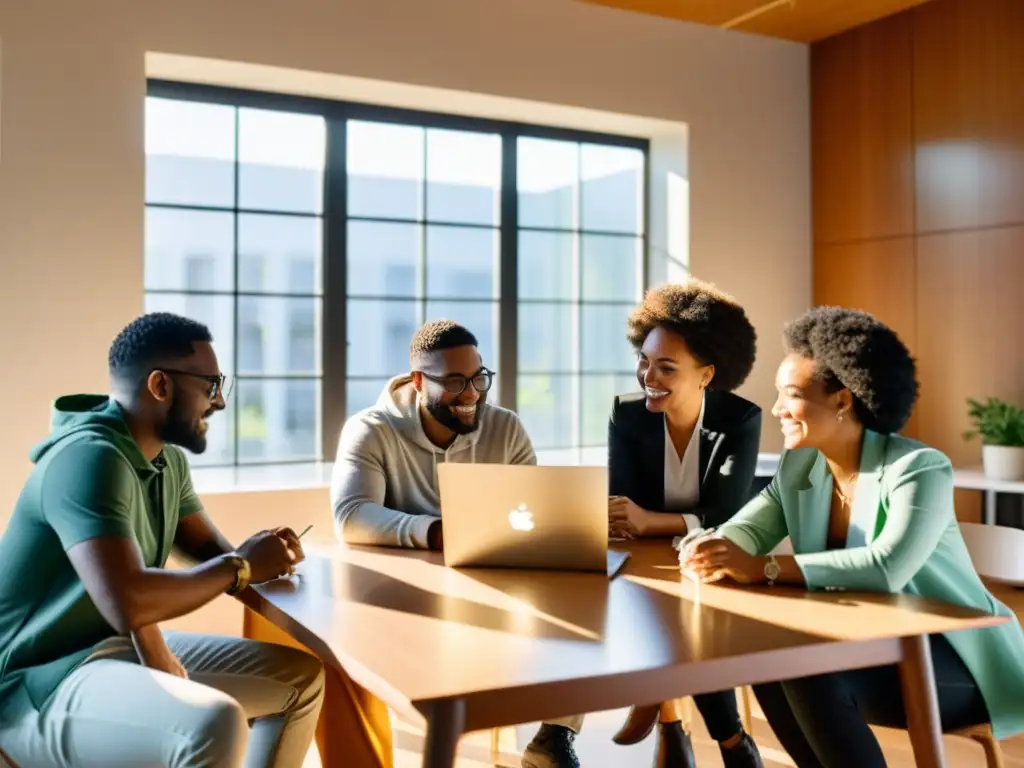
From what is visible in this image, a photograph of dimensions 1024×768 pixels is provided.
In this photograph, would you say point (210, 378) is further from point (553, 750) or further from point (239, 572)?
point (553, 750)

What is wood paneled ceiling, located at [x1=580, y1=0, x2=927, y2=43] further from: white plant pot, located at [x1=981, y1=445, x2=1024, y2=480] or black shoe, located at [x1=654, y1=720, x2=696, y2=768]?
black shoe, located at [x1=654, y1=720, x2=696, y2=768]

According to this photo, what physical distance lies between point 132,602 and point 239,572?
0.25 metres

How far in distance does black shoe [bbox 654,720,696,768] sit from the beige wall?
7.06 ft

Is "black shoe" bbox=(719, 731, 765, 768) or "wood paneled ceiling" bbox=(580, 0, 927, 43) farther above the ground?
"wood paneled ceiling" bbox=(580, 0, 927, 43)

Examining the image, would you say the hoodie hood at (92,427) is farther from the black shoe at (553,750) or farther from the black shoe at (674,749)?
the black shoe at (674,749)

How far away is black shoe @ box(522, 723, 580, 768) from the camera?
104 inches

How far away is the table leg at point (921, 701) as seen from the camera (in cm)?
172

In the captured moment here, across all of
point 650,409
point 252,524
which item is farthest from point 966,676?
point 252,524

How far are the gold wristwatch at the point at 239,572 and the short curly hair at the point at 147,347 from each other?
395 millimetres

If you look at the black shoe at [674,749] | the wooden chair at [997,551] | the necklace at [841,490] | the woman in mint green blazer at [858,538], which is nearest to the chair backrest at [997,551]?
the wooden chair at [997,551]

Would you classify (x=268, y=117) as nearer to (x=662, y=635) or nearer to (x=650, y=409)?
(x=650, y=409)

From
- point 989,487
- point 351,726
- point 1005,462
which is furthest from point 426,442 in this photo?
Result: point 1005,462

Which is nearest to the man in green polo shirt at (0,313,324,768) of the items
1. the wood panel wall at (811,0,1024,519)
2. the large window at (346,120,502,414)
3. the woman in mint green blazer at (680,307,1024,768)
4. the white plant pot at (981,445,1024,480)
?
the woman in mint green blazer at (680,307,1024,768)

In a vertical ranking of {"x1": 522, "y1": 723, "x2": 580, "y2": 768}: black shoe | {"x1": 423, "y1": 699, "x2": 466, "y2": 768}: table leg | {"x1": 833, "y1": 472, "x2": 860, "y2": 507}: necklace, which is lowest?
{"x1": 522, "y1": 723, "x2": 580, "y2": 768}: black shoe
